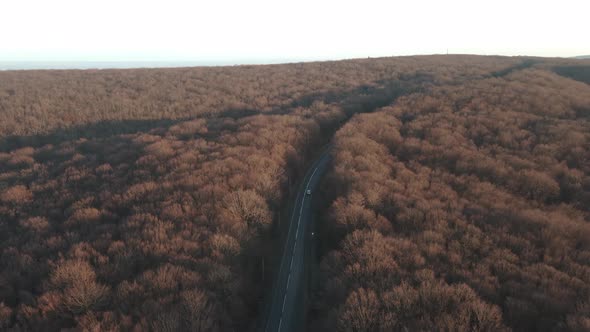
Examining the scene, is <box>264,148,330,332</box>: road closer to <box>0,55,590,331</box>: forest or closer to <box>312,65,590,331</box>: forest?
<box>0,55,590,331</box>: forest

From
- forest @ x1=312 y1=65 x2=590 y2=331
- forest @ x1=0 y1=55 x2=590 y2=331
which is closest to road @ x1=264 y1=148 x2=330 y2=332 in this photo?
forest @ x1=0 y1=55 x2=590 y2=331

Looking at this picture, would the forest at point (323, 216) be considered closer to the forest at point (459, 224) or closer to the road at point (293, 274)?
the forest at point (459, 224)

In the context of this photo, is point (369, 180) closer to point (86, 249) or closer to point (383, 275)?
point (383, 275)

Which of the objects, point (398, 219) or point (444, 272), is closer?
point (444, 272)

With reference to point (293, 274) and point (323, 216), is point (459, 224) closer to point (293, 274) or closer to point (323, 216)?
point (323, 216)

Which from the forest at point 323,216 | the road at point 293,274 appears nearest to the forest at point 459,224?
the forest at point 323,216

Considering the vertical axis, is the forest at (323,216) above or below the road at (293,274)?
above

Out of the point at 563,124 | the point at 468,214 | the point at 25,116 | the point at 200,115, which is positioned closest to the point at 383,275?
the point at 468,214
